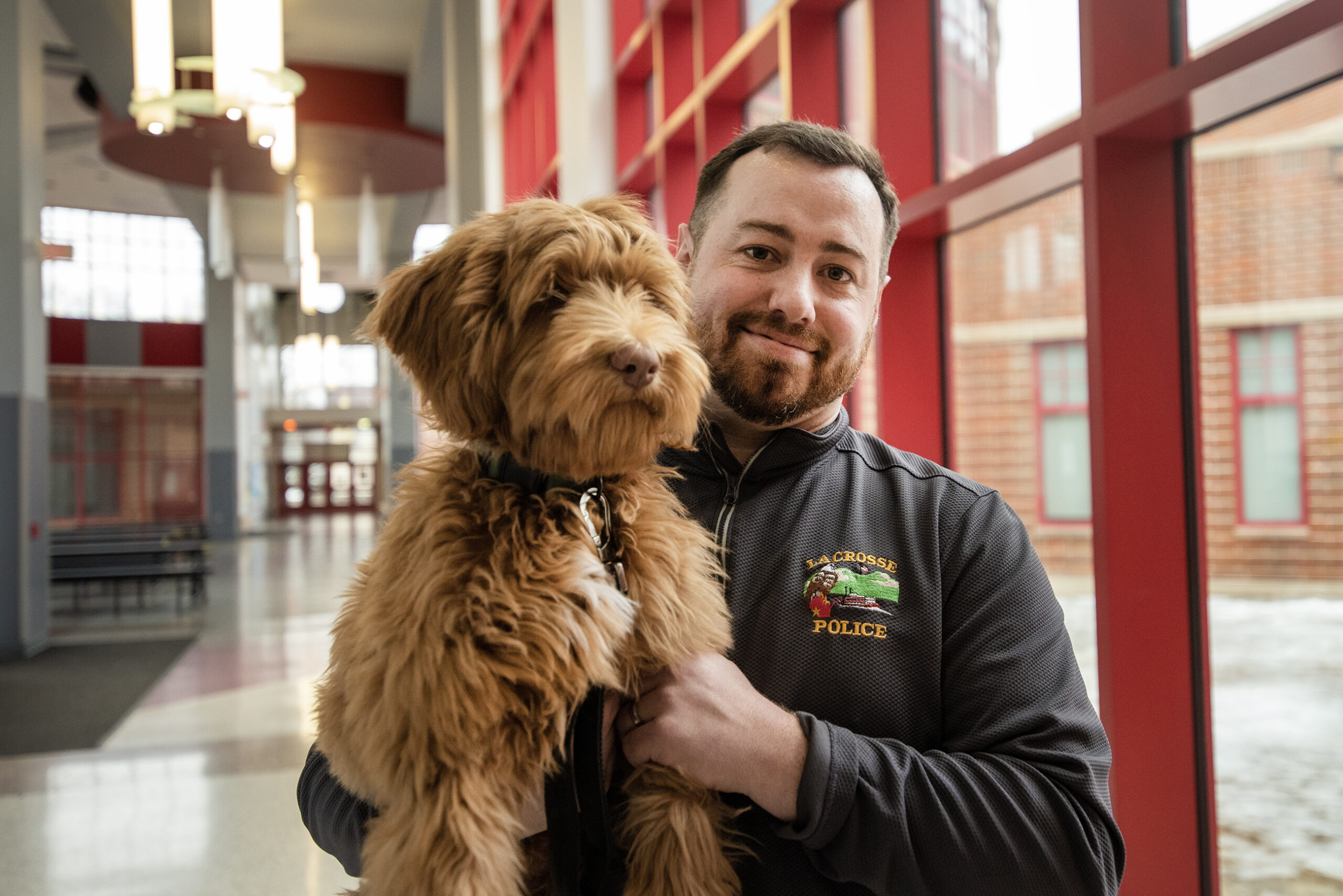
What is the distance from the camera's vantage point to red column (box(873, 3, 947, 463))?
3.21m

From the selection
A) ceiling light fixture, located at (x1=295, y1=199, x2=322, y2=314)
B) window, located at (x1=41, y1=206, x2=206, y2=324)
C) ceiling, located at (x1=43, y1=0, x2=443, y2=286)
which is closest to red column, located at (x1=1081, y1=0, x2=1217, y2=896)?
ceiling, located at (x1=43, y1=0, x2=443, y2=286)

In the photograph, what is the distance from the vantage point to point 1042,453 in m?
2.94

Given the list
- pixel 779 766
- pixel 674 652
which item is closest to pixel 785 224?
pixel 674 652

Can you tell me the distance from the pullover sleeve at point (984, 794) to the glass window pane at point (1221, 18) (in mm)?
1554

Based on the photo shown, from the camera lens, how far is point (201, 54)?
11.4 metres

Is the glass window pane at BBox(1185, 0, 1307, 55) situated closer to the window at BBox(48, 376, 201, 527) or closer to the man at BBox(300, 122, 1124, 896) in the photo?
the man at BBox(300, 122, 1124, 896)

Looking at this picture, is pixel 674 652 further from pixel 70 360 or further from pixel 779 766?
pixel 70 360

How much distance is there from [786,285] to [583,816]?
0.74 meters

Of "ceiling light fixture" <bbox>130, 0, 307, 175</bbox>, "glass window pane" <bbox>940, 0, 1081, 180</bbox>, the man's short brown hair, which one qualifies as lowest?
the man's short brown hair

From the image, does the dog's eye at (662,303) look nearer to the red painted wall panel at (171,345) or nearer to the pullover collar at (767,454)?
the pullover collar at (767,454)

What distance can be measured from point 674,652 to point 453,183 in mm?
9323

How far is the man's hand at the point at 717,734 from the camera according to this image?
3.31ft

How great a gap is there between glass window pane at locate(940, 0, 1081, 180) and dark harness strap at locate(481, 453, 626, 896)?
1969 millimetres

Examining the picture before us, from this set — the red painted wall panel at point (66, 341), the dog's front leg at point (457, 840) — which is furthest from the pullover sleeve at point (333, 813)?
the red painted wall panel at point (66, 341)
